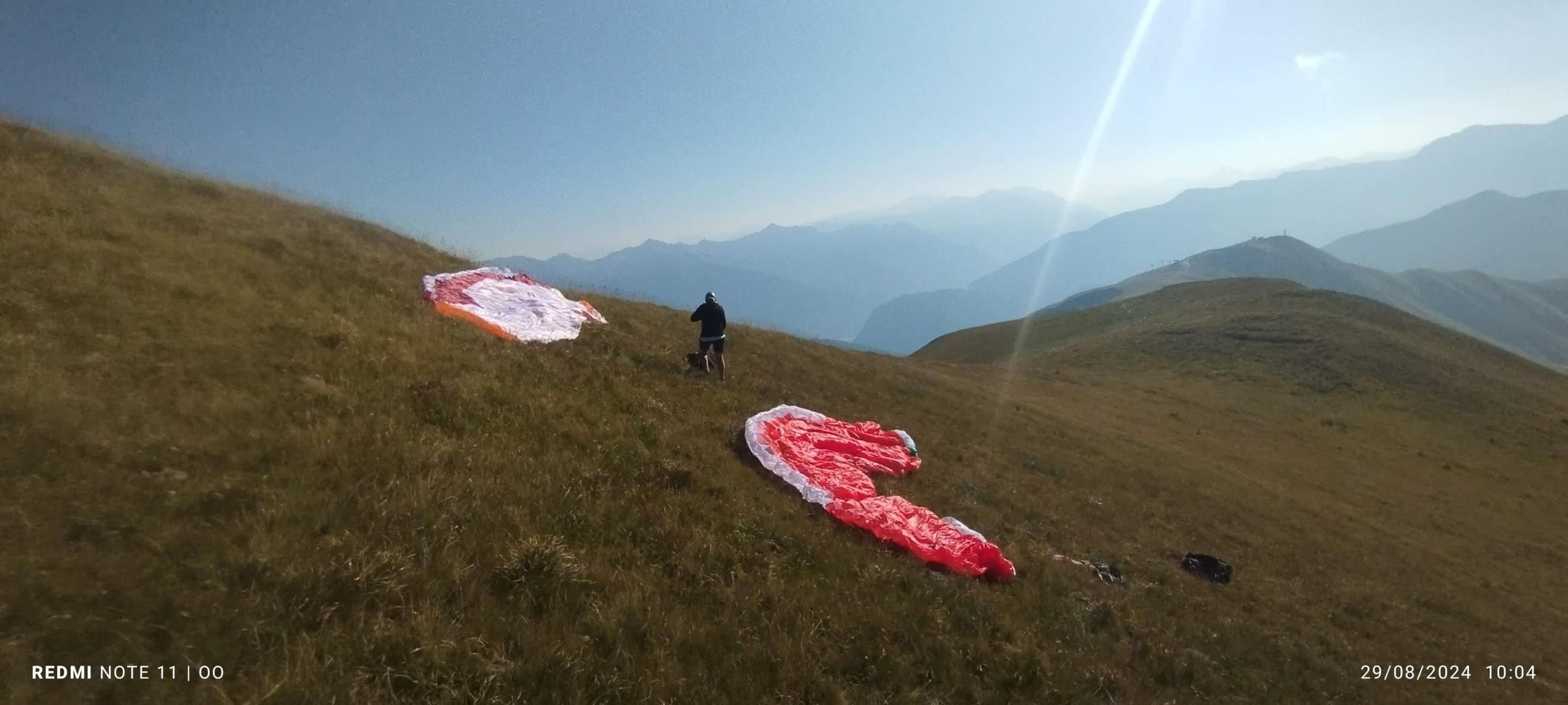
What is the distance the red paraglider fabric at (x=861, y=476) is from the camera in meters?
10.0

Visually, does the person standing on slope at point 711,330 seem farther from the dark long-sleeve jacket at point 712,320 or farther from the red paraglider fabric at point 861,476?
the red paraglider fabric at point 861,476

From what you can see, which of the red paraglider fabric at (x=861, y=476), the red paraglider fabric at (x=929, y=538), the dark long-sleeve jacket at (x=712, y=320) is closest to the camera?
the red paraglider fabric at (x=929, y=538)

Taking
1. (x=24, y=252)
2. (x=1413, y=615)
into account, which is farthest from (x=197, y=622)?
(x=1413, y=615)

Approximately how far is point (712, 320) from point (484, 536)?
35.3 feet

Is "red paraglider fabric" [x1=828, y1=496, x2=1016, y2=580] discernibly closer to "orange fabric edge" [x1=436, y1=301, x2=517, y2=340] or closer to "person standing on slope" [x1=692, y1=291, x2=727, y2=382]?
"person standing on slope" [x1=692, y1=291, x2=727, y2=382]

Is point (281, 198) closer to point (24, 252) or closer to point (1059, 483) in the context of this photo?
point (24, 252)

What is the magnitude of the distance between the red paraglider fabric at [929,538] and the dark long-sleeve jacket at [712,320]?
7.64 meters

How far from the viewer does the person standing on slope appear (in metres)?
17.1
